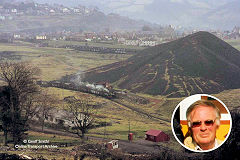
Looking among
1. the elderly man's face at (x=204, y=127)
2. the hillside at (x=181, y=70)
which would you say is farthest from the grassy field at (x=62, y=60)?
the elderly man's face at (x=204, y=127)

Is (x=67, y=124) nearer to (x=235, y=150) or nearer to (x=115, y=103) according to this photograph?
(x=115, y=103)

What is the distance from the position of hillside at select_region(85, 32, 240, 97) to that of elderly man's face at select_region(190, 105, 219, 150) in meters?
56.8

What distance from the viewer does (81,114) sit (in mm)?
65125

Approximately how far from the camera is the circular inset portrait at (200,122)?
27016 mm

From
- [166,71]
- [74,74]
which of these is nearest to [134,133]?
[166,71]

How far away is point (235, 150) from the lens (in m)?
40.1

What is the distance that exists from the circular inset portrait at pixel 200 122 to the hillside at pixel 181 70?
56.3 meters

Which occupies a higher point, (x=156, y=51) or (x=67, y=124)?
(x=156, y=51)

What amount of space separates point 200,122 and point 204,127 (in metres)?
0.50

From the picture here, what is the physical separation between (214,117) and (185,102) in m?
2.95

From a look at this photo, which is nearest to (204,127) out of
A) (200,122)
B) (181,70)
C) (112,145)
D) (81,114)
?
(200,122)

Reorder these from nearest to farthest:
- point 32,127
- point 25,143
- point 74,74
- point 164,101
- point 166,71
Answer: point 25,143, point 32,127, point 164,101, point 166,71, point 74,74

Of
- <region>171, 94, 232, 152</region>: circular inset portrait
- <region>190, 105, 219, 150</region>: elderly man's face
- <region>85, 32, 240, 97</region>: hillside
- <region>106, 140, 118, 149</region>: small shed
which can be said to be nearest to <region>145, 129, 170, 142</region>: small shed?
<region>106, 140, 118, 149</region>: small shed

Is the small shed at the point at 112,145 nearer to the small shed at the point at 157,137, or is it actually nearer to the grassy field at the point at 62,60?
the small shed at the point at 157,137
